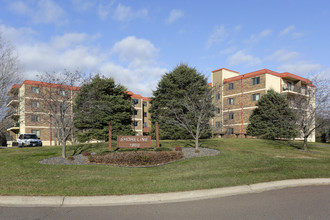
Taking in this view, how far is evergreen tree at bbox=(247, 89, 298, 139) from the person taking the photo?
3678 centimetres

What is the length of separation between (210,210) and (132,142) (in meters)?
11.4

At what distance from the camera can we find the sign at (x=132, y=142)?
1723 centimetres

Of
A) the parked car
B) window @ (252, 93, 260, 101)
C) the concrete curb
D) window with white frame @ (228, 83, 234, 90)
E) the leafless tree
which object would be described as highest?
window with white frame @ (228, 83, 234, 90)

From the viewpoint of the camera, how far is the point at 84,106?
1727 centimetres

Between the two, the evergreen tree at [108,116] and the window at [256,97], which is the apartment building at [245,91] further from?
the evergreen tree at [108,116]

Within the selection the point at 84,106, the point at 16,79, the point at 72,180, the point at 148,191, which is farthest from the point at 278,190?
the point at 16,79

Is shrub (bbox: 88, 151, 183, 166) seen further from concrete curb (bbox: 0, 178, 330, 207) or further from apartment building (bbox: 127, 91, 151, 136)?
apartment building (bbox: 127, 91, 151, 136)

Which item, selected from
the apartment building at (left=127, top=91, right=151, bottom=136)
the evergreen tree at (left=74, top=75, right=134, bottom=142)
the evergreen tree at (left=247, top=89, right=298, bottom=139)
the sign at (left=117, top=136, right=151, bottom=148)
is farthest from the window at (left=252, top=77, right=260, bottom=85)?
the sign at (left=117, top=136, right=151, bottom=148)

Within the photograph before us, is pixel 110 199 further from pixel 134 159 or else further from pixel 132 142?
pixel 132 142

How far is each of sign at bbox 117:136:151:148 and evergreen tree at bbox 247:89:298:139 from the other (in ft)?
77.0

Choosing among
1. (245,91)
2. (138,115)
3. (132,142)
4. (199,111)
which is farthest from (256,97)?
(132,142)

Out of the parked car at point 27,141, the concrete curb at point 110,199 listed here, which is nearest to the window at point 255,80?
the parked car at point 27,141

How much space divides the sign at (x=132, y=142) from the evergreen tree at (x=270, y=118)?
23461 millimetres

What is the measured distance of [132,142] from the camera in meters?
17.4
